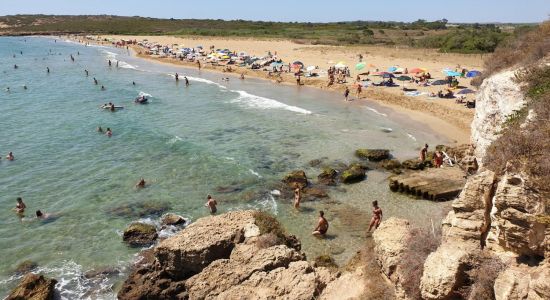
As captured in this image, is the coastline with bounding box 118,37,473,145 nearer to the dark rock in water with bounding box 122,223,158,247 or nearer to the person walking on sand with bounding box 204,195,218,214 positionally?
the person walking on sand with bounding box 204,195,218,214

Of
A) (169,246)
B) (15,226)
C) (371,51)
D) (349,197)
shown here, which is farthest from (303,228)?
(371,51)

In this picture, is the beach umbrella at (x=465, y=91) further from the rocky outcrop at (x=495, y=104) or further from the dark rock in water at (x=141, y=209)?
the dark rock in water at (x=141, y=209)

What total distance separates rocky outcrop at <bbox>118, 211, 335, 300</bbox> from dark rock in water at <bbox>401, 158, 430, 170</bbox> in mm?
11549

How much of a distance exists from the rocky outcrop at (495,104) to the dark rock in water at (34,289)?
15.0 metres

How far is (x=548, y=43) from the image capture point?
613 inches

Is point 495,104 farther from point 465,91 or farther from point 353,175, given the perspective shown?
point 465,91

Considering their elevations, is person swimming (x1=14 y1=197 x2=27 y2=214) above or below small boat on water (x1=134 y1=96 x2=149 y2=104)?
below

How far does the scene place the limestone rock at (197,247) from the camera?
42.8ft

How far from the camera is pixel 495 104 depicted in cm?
1639

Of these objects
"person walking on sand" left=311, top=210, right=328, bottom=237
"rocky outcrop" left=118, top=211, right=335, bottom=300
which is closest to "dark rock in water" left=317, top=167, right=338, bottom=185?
"person walking on sand" left=311, top=210, right=328, bottom=237

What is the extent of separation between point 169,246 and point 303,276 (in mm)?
4537

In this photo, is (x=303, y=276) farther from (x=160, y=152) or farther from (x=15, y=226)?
(x=160, y=152)

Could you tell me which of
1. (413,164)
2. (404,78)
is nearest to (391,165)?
(413,164)

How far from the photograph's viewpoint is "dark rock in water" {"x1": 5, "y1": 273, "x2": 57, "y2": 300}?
13.7 meters
